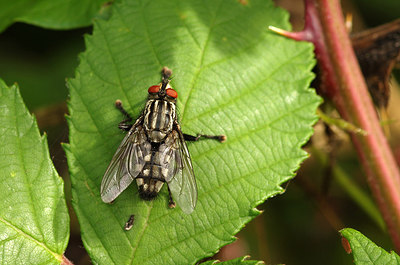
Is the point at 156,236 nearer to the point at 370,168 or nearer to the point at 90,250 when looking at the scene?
the point at 90,250

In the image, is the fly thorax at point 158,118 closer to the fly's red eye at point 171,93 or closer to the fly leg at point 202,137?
the fly's red eye at point 171,93

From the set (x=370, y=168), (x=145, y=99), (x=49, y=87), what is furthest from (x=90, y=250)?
(x=49, y=87)

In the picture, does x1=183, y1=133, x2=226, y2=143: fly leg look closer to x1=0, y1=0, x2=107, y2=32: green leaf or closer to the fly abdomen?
the fly abdomen

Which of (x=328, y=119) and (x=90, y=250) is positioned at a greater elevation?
(x=328, y=119)

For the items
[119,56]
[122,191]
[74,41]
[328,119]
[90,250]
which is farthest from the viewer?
[74,41]

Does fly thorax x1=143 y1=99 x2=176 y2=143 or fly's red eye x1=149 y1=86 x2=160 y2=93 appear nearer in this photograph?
fly's red eye x1=149 y1=86 x2=160 y2=93

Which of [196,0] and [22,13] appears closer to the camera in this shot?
[196,0]

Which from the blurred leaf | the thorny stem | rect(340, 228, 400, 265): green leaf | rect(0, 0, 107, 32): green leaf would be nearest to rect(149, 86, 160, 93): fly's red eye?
rect(0, 0, 107, 32): green leaf
